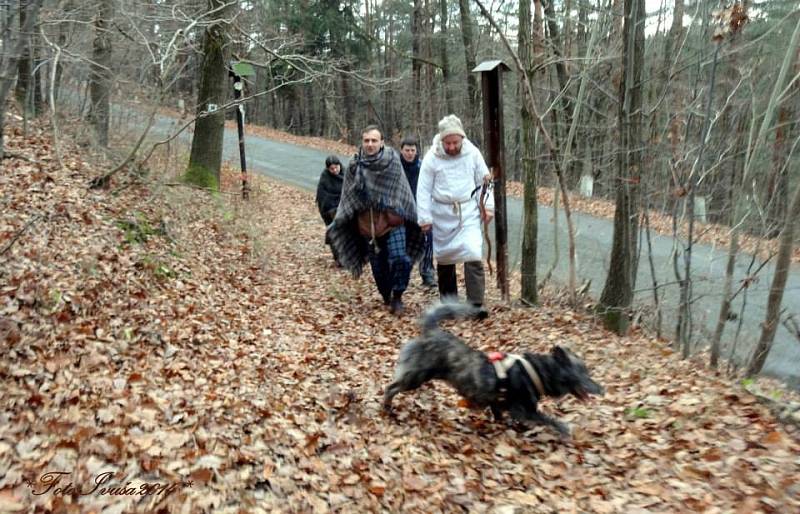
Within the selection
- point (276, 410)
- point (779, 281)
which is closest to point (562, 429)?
point (276, 410)

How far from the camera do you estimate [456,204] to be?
23.1 feet

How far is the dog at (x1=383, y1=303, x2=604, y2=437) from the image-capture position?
4301 mm

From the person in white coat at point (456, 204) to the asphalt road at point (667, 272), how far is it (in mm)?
2050

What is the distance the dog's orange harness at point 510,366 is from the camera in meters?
4.28

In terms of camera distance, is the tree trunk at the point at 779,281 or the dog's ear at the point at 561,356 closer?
the dog's ear at the point at 561,356

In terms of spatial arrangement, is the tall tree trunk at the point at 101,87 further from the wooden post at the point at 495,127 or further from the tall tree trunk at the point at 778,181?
the tall tree trunk at the point at 778,181

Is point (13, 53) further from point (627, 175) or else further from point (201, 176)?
point (201, 176)

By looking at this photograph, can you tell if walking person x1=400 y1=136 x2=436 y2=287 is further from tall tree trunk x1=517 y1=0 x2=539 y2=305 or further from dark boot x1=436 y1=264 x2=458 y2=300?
tall tree trunk x1=517 y1=0 x2=539 y2=305

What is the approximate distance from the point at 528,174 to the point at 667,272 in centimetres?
566

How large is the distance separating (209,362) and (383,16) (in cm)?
2977

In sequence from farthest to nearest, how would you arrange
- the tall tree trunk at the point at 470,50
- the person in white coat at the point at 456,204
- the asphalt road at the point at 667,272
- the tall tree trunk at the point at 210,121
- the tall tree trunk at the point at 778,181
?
the tall tree trunk at the point at 470,50
the tall tree trunk at the point at 210,121
the asphalt road at the point at 667,272
the tall tree trunk at the point at 778,181
the person in white coat at the point at 456,204

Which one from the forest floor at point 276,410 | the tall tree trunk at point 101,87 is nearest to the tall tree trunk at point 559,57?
the forest floor at point 276,410

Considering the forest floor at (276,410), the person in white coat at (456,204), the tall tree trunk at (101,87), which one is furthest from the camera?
the tall tree trunk at (101,87)

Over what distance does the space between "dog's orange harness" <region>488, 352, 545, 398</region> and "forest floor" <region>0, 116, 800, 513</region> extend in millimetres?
483
